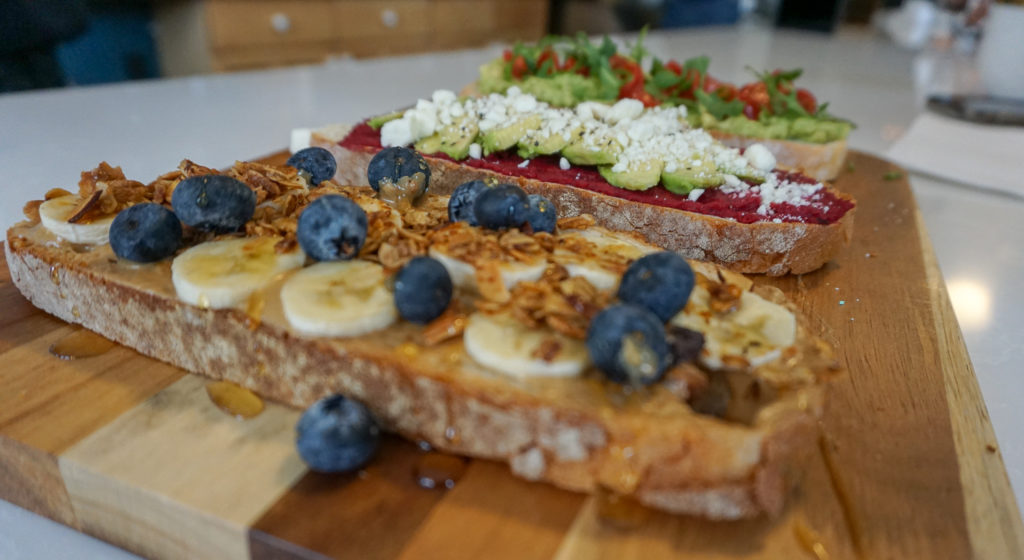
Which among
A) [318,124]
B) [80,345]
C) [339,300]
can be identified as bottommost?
[80,345]

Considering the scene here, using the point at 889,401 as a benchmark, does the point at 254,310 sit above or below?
above

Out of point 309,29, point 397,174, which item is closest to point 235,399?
point 397,174

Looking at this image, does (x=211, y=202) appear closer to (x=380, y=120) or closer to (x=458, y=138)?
(x=458, y=138)

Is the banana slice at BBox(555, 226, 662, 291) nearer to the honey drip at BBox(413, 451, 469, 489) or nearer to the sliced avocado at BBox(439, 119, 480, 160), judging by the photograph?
the honey drip at BBox(413, 451, 469, 489)

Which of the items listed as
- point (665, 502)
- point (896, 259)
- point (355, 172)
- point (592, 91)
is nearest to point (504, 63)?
point (592, 91)

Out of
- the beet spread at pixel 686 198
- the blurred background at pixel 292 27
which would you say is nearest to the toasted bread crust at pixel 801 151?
the beet spread at pixel 686 198

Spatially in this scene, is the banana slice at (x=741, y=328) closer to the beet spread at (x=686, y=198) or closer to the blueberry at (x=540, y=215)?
the blueberry at (x=540, y=215)

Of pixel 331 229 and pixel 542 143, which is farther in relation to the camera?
pixel 542 143
